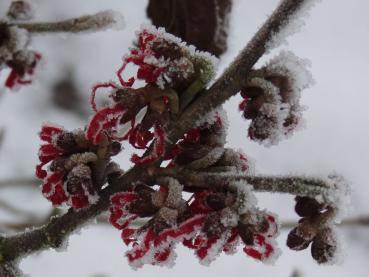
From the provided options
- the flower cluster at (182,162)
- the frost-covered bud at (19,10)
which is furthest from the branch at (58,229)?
the frost-covered bud at (19,10)

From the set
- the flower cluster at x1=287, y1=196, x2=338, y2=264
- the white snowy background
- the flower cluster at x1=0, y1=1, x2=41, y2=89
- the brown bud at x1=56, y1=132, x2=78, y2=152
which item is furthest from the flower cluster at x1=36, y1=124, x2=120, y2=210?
the white snowy background

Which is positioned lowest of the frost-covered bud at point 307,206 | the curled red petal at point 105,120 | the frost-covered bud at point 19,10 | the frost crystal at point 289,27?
the curled red petal at point 105,120

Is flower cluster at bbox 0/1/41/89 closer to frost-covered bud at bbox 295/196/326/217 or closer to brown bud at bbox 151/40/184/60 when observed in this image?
brown bud at bbox 151/40/184/60

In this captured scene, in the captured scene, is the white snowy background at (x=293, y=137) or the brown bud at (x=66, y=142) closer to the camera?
the brown bud at (x=66, y=142)

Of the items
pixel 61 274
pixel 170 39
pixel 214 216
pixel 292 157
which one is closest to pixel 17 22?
pixel 170 39

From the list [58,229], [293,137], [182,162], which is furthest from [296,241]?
[293,137]

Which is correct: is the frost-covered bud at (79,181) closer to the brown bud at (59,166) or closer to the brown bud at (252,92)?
the brown bud at (59,166)
